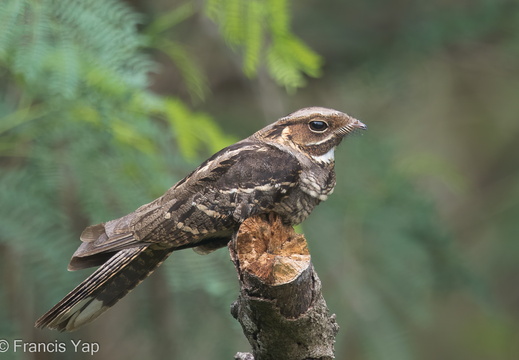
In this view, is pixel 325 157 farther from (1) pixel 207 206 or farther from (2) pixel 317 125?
(1) pixel 207 206

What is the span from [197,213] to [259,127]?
→ 8.67 feet

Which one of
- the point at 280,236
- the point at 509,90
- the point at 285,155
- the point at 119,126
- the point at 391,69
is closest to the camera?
the point at 280,236

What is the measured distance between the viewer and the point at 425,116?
23.9ft

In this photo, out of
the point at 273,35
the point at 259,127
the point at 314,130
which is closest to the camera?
the point at 314,130

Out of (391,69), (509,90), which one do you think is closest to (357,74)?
(391,69)

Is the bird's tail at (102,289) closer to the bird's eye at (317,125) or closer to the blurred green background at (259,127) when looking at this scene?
the blurred green background at (259,127)

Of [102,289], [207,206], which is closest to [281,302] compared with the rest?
[207,206]

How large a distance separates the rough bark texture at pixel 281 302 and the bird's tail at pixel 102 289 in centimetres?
54

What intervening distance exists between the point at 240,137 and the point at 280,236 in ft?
8.76

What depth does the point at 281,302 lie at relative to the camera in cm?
259

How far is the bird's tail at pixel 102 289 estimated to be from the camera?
9.70 feet

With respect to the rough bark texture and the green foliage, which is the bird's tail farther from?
the green foliage

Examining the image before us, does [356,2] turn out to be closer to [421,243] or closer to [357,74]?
[357,74]

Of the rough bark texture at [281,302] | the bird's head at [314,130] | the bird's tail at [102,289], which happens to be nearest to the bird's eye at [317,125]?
the bird's head at [314,130]
